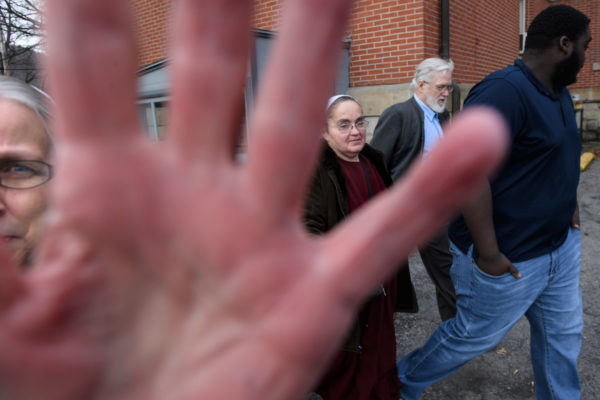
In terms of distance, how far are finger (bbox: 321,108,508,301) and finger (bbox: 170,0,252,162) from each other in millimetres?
198

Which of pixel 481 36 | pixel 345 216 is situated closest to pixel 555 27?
pixel 345 216

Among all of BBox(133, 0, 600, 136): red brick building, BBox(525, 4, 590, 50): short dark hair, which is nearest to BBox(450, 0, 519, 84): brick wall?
BBox(133, 0, 600, 136): red brick building

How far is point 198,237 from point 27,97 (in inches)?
32.2

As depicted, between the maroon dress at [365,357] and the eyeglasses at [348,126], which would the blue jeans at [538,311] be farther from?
the eyeglasses at [348,126]

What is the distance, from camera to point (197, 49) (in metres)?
0.45

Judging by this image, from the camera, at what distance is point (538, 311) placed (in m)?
2.31

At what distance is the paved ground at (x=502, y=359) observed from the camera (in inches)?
111

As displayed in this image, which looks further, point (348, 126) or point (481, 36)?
point (481, 36)

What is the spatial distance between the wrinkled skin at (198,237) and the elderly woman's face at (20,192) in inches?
20.3

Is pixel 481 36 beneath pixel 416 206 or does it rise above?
above

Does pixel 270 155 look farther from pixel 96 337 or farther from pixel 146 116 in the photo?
pixel 146 116

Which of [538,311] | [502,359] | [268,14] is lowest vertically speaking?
[502,359]

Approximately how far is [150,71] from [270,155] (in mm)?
6553

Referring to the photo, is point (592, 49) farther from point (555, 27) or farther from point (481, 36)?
point (555, 27)
